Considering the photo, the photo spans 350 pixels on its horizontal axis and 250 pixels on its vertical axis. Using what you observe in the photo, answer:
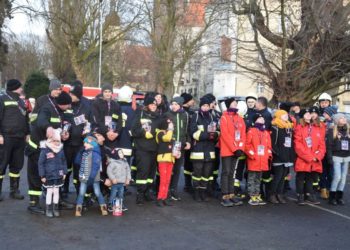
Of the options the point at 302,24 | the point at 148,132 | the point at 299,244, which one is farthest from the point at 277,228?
the point at 302,24

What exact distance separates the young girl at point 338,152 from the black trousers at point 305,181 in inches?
14.9

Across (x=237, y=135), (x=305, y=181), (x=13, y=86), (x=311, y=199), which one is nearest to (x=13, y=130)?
(x=13, y=86)

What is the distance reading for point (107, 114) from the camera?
8062 millimetres

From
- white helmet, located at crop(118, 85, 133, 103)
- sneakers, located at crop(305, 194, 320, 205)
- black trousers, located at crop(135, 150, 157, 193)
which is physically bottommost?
sneakers, located at crop(305, 194, 320, 205)

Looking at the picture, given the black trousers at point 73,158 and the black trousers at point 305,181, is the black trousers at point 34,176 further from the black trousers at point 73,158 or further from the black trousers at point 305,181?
the black trousers at point 305,181

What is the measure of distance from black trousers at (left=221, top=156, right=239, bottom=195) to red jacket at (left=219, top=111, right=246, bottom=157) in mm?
123

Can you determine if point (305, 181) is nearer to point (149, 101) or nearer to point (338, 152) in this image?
point (338, 152)

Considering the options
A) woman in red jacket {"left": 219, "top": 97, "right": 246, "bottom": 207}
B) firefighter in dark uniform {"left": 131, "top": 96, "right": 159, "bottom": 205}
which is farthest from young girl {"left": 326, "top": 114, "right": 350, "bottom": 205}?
firefighter in dark uniform {"left": 131, "top": 96, "right": 159, "bottom": 205}

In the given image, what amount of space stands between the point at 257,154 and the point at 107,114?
280 cm

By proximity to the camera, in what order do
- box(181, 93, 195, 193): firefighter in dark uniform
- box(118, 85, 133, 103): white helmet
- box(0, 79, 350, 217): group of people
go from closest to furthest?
1. box(0, 79, 350, 217): group of people
2. box(118, 85, 133, 103): white helmet
3. box(181, 93, 195, 193): firefighter in dark uniform

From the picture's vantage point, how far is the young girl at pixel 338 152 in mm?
8836

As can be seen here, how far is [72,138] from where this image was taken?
791 centimetres

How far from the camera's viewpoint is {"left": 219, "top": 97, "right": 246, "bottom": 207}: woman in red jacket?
27.2ft

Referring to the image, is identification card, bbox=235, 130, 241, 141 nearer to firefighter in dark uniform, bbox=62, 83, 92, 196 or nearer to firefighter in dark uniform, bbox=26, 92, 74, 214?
firefighter in dark uniform, bbox=62, 83, 92, 196
